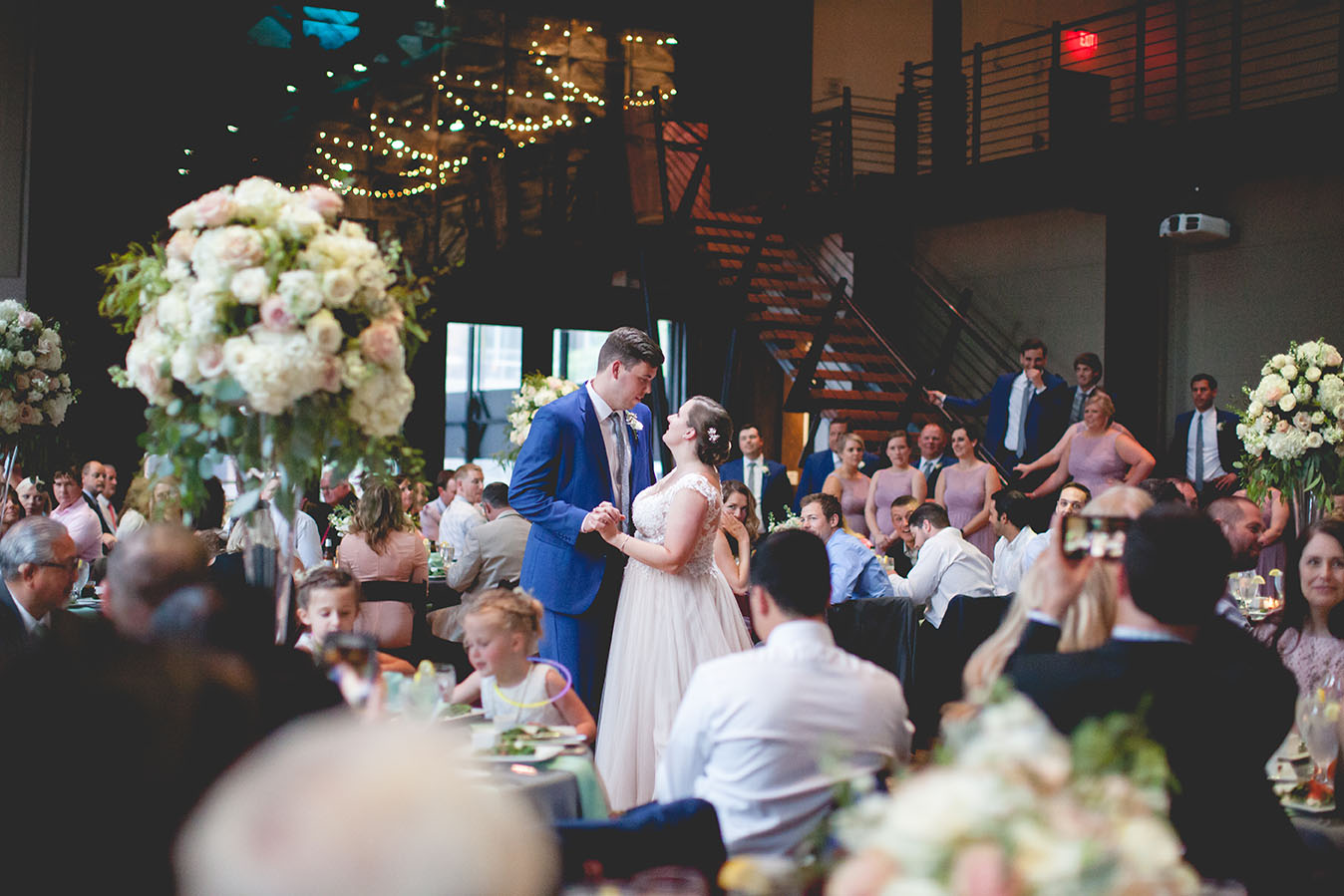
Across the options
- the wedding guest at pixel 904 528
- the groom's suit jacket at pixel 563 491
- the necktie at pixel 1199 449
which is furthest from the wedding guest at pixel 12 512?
the necktie at pixel 1199 449

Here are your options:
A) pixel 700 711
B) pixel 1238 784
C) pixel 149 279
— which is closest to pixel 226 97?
pixel 149 279

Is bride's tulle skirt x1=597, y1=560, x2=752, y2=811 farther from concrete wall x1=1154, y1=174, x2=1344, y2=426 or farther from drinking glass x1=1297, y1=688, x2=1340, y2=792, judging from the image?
concrete wall x1=1154, y1=174, x2=1344, y2=426

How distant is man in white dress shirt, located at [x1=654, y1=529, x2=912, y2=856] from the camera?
2.57 meters

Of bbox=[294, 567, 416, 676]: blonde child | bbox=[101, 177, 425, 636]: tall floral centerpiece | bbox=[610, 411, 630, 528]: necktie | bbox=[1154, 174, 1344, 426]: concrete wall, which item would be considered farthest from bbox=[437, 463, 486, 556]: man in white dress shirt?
bbox=[1154, 174, 1344, 426]: concrete wall

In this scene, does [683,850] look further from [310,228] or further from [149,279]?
[149,279]

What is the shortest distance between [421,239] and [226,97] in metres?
3.51

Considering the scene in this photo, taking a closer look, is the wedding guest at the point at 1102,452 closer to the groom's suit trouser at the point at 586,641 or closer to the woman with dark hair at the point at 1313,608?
the woman with dark hair at the point at 1313,608

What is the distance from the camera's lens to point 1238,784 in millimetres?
2371

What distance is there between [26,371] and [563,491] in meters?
2.35

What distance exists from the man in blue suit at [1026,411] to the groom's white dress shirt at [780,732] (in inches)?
322

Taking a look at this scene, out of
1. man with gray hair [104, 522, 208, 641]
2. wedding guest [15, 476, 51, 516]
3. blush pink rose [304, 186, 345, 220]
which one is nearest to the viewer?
man with gray hair [104, 522, 208, 641]

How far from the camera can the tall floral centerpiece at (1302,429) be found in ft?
20.2

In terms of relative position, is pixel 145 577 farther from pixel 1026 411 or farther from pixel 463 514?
pixel 1026 411

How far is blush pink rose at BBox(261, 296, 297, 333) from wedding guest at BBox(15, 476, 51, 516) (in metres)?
4.72
